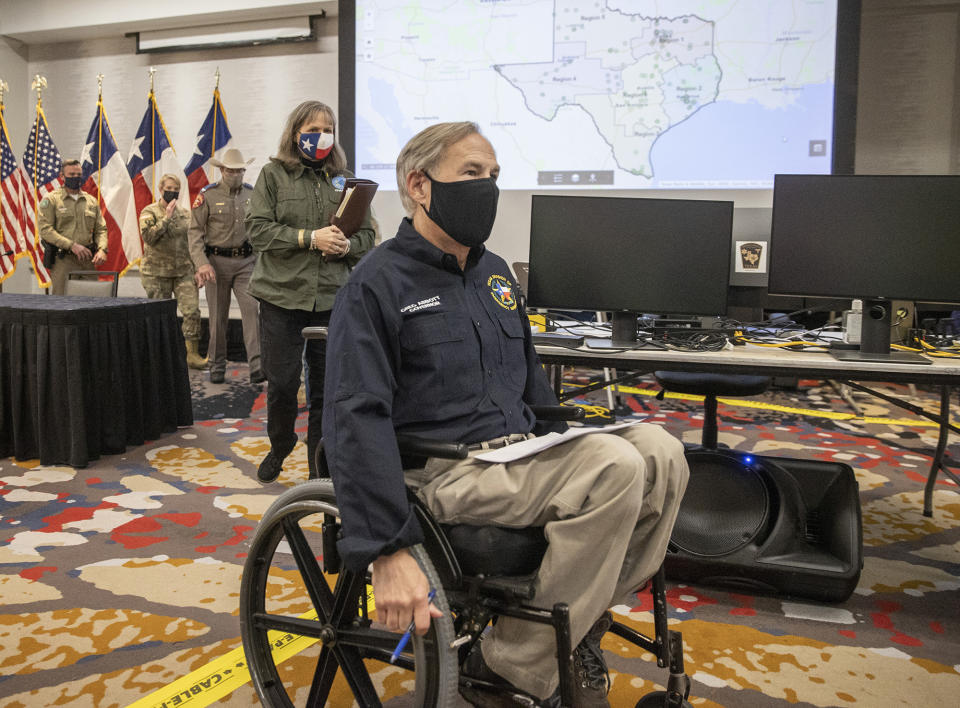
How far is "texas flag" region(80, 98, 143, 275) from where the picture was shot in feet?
23.0

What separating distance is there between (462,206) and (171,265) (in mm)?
4972

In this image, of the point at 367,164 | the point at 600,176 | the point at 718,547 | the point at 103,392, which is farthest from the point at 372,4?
the point at 718,547

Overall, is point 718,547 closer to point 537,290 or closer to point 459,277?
point 537,290

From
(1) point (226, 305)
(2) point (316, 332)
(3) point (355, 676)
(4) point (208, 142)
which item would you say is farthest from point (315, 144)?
(4) point (208, 142)

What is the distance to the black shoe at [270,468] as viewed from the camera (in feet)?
9.75

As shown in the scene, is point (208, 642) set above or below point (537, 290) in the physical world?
below

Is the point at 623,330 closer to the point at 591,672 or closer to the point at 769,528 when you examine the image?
the point at 769,528

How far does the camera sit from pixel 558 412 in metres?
1.47

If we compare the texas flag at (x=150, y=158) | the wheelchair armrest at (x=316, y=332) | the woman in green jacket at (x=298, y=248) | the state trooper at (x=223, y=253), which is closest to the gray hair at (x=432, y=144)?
the wheelchair armrest at (x=316, y=332)

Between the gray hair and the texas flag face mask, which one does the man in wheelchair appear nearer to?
the gray hair

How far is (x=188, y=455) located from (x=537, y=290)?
6.66 feet

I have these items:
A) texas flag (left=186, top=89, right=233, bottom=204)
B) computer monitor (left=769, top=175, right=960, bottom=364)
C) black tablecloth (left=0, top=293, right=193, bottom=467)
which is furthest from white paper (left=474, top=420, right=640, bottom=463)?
texas flag (left=186, top=89, right=233, bottom=204)

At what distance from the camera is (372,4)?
416 cm

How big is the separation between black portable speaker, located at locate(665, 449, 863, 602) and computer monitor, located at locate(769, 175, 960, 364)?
0.39 m
